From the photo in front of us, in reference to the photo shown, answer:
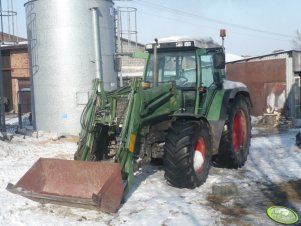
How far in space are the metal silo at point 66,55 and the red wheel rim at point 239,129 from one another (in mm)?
5719

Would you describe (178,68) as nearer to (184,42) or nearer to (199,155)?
(184,42)

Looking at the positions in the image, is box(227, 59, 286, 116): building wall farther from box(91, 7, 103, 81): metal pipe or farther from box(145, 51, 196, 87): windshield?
box(145, 51, 196, 87): windshield

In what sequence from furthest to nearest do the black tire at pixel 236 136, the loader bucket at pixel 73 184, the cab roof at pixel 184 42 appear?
the black tire at pixel 236 136
the cab roof at pixel 184 42
the loader bucket at pixel 73 184

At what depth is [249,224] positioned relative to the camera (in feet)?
17.8

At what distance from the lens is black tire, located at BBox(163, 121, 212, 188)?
6539 millimetres

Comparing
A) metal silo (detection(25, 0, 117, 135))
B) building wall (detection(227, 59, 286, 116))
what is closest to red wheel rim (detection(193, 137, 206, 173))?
metal silo (detection(25, 0, 117, 135))

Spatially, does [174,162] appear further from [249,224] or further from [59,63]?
[59,63]

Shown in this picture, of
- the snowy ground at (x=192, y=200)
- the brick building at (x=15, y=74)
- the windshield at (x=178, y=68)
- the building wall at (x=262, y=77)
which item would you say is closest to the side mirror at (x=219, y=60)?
the windshield at (x=178, y=68)

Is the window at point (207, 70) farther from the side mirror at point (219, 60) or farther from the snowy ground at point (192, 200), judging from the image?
the snowy ground at point (192, 200)

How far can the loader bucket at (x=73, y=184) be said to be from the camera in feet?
18.0
